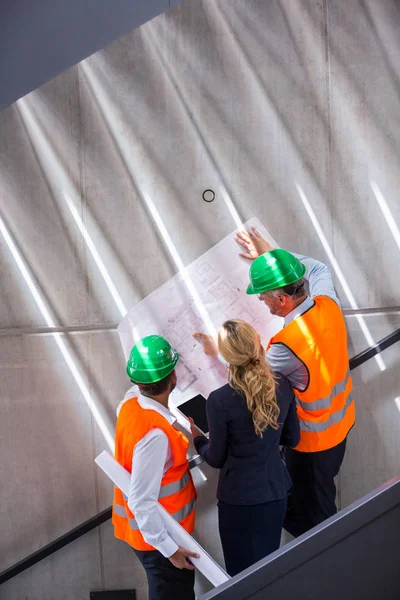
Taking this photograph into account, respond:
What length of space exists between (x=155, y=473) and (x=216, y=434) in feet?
0.90

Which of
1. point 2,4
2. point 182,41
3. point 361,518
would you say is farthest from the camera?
point 182,41

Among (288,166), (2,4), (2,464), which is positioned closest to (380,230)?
(288,166)

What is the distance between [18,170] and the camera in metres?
2.87

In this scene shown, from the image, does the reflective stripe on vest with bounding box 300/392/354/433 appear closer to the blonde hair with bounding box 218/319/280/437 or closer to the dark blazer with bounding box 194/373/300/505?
the dark blazer with bounding box 194/373/300/505

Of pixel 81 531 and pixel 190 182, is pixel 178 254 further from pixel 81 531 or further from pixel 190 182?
pixel 81 531

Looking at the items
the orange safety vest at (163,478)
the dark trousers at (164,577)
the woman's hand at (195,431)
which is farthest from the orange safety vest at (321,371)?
the dark trousers at (164,577)

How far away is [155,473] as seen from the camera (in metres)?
2.18

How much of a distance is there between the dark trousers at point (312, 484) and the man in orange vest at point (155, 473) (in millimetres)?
570

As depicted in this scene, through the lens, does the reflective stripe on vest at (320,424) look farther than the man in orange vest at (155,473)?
Yes

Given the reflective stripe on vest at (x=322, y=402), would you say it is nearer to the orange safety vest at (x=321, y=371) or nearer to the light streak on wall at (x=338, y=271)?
the orange safety vest at (x=321, y=371)

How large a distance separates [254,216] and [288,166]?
30 centimetres

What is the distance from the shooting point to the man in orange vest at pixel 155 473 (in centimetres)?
217

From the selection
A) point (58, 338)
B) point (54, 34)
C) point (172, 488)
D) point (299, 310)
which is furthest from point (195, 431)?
point (54, 34)

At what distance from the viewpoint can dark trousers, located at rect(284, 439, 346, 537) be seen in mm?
2672
